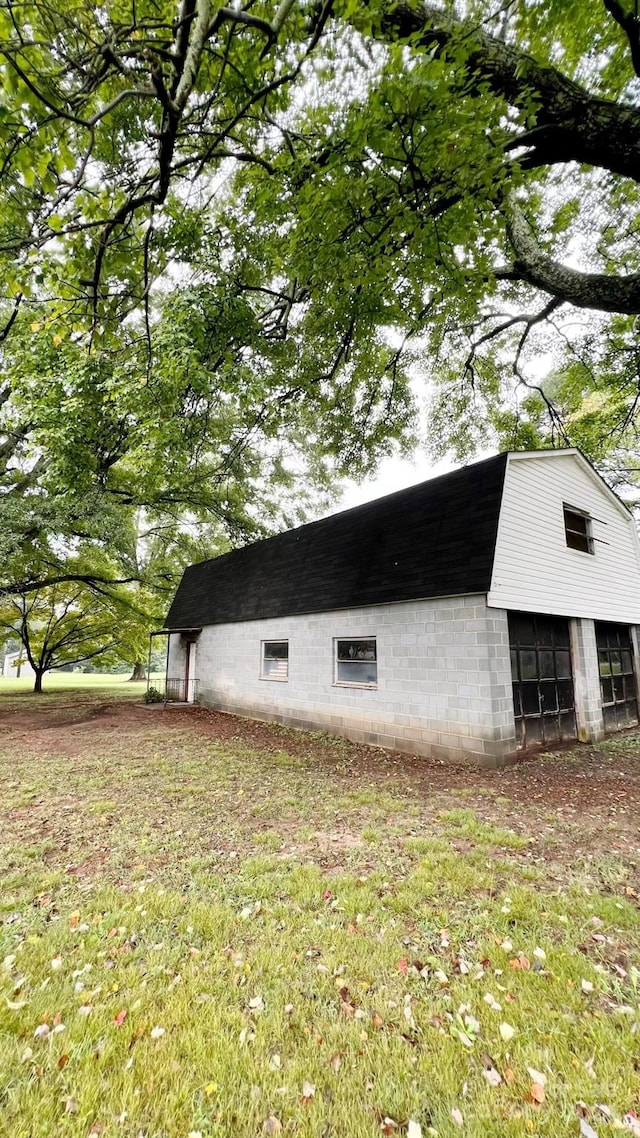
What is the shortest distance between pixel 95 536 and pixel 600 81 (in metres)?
12.4

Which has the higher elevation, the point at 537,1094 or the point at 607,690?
the point at 607,690

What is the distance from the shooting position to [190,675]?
17000 mm

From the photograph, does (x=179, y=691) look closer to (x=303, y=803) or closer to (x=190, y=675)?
(x=190, y=675)

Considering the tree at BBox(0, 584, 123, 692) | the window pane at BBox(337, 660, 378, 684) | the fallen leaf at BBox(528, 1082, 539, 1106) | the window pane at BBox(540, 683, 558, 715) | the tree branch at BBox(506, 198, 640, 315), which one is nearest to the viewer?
the fallen leaf at BBox(528, 1082, 539, 1106)

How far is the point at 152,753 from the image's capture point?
8.43 m

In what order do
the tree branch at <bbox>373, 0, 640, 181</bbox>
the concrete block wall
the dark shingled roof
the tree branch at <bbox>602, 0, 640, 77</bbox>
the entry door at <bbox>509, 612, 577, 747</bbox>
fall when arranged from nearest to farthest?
the tree branch at <bbox>602, 0, 640, 77</bbox> → the tree branch at <bbox>373, 0, 640, 181</bbox> → the concrete block wall → the dark shingled roof → the entry door at <bbox>509, 612, 577, 747</bbox>

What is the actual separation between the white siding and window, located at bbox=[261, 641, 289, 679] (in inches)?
248

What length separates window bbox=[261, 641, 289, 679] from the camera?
1210cm

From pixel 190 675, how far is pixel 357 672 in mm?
9460

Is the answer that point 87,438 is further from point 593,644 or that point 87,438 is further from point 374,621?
point 593,644

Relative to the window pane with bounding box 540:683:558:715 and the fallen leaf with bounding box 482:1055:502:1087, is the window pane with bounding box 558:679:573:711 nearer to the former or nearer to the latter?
the window pane with bounding box 540:683:558:715

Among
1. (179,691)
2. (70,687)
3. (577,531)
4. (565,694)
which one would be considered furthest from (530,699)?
(70,687)

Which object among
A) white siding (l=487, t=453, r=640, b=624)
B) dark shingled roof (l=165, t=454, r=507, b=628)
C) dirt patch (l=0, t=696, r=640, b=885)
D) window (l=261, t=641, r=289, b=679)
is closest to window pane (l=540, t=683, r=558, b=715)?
dirt patch (l=0, t=696, r=640, b=885)

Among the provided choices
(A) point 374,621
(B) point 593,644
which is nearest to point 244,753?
(A) point 374,621
